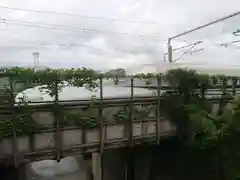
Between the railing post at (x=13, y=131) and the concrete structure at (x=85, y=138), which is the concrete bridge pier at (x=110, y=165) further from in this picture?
the railing post at (x=13, y=131)

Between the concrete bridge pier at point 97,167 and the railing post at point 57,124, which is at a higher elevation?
the railing post at point 57,124

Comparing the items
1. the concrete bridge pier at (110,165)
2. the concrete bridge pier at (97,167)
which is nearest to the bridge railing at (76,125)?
the concrete bridge pier at (110,165)

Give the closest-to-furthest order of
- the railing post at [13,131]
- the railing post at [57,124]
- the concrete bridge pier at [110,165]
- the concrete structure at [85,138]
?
the railing post at [13,131], the concrete structure at [85,138], the railing post at [57,124], the concrete bridge pier at [110,165]

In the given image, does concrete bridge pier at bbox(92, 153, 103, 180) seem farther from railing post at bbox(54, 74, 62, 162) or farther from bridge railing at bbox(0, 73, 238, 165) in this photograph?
railing post at bbox(54, 74, 62, 162)

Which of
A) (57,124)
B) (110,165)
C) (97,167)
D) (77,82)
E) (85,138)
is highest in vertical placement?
(77,82)

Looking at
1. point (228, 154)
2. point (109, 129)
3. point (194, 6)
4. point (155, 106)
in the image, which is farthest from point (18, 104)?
point (194, 6)

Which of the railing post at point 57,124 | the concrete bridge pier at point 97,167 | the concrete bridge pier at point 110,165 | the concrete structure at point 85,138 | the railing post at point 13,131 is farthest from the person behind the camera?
the concrete bridge pier at point 97,167

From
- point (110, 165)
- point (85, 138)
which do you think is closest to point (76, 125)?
point (85, 138)

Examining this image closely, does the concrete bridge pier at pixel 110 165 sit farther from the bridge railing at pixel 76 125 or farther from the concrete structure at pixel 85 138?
the bridge railing at pixel 76 125

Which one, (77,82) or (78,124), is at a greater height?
(77,82)

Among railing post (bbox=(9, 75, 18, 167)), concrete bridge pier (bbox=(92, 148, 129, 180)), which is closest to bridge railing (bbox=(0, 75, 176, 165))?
railing post (bbox=(9, 75, 18, 167))

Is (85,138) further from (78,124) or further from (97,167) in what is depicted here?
(97,167)

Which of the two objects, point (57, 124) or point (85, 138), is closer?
point (57, 124)

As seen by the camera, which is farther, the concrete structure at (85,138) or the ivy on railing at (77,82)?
the concrete structure at (85,138)
